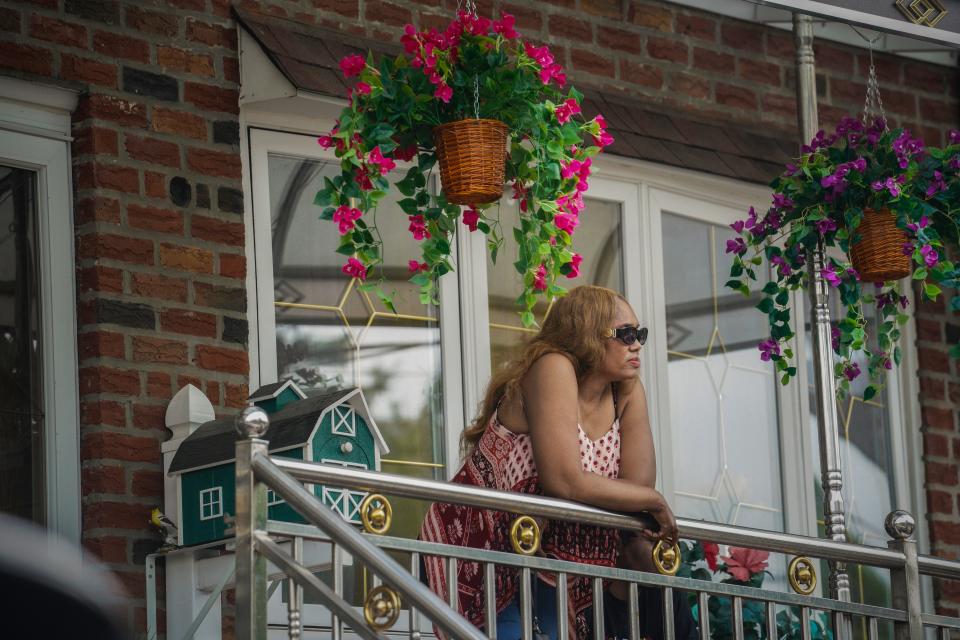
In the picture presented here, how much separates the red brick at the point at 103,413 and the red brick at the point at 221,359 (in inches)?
12.5

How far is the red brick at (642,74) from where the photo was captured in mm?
5992

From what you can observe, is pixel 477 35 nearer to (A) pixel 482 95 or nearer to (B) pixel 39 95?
(A) pixel 482 95

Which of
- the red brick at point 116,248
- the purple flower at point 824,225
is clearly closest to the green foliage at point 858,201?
the purple flower at point 824,225

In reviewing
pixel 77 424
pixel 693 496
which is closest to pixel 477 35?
pixel 77 424

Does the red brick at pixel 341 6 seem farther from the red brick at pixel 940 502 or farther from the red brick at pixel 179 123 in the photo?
the red brick at pixel 940 502

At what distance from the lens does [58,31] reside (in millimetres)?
4566

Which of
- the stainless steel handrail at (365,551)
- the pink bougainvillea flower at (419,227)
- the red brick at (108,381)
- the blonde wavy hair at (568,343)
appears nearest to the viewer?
the stainless steel handrail at (365,551)

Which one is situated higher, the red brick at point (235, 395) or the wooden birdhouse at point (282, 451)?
the red brick at point (235, 395)

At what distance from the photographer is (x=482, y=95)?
12.7ft

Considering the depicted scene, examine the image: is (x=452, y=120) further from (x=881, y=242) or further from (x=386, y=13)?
(x=386, y=13)

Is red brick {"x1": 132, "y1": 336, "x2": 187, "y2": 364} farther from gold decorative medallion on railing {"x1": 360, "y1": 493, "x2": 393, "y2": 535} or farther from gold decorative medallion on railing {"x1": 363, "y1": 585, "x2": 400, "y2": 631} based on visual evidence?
gold decorative medallion on railing {"x1": 363, "y1": 585, "x2": 400, "y2": 631}

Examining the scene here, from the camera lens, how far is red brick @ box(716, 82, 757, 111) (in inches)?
246

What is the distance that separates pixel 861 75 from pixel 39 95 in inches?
148

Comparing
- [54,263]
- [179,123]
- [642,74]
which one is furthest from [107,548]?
[642,74]
